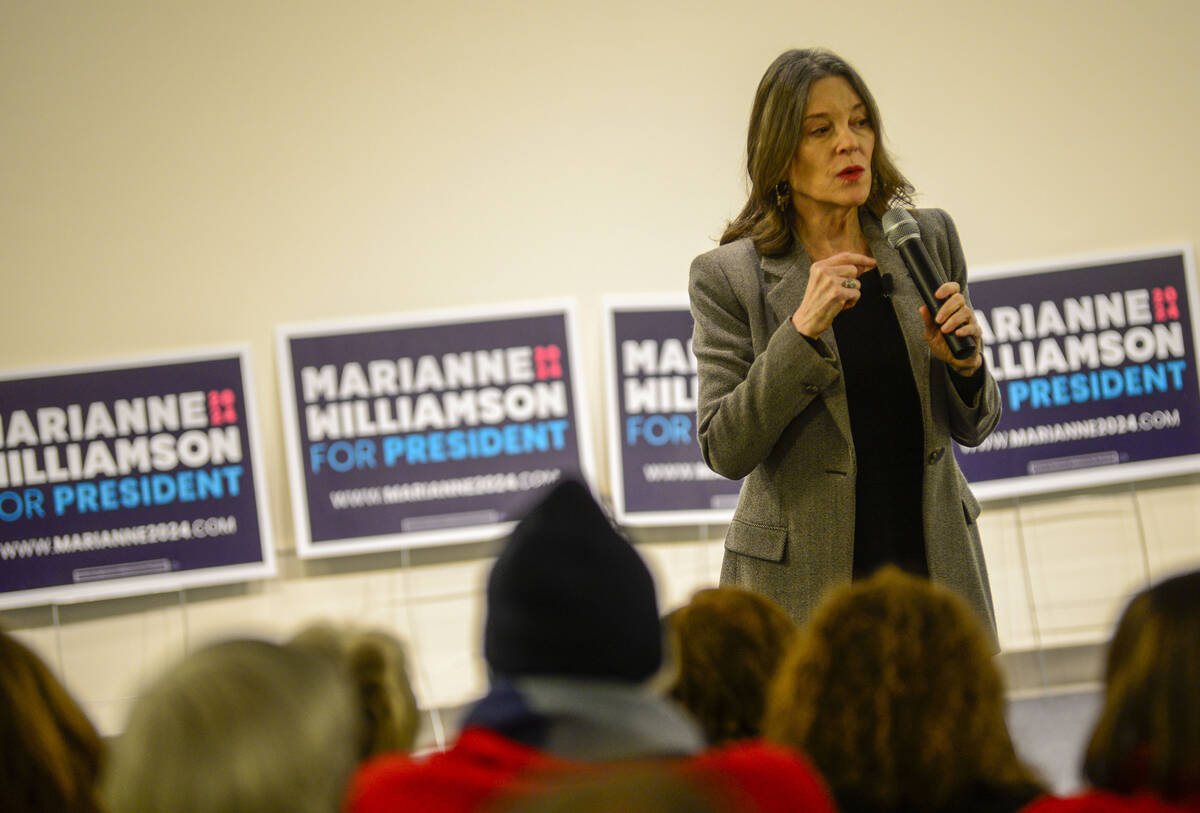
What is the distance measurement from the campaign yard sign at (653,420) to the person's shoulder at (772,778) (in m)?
3.70

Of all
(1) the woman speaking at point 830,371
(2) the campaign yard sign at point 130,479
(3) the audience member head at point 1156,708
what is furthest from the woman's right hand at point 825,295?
(2) the campaign yard sign at point 130,479

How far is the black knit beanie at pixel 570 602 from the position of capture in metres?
1.18

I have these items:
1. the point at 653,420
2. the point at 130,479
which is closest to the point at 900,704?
the point at 653,420

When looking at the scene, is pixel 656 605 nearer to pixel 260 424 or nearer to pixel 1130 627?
pixel 1130 627

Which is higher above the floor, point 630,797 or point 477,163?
point 477,163

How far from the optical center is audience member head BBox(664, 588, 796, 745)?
157 cm

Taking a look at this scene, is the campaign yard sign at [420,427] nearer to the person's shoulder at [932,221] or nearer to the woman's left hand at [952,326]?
the person's shoulder at [932,221]

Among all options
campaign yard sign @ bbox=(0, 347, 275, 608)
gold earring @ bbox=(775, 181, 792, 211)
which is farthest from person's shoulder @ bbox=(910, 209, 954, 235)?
campaign yard sign @ bbox=(0, 347, 275, 608)

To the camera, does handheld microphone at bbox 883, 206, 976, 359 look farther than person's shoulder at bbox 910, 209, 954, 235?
No

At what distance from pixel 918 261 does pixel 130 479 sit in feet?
12.1

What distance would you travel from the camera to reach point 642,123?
514 centimetres

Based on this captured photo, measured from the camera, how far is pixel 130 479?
4.83 m

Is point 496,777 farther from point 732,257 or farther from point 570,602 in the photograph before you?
point 732,257

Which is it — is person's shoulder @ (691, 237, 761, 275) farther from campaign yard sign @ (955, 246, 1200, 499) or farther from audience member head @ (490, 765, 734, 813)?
campaign yard sign @ (955, 246, 1200, 499)
